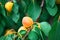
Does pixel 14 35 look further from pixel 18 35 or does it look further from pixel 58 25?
pixel 58 25

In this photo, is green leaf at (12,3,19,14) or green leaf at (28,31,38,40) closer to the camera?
green leaf at (28,31,38,40)

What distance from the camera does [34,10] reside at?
1.24 metres

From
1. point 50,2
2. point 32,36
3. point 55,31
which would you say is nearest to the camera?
point 55,31

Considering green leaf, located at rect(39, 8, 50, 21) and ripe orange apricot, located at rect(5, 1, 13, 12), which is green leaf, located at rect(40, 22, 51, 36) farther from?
ripe orange apricot, located at rect(5, 1, 13, 12)

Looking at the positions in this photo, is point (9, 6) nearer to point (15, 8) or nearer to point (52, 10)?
point (15, 8)

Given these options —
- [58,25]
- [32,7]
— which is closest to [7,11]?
[32,7]

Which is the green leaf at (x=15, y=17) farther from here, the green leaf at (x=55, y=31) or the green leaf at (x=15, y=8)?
the green leaf at (x=55, y=31)

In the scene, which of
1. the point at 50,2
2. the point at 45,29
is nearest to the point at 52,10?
the point at 50,2

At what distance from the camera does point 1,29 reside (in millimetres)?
1389

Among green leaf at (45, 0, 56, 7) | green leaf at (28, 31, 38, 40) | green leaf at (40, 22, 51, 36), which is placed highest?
green leaf at (45, 0, 56, 7)

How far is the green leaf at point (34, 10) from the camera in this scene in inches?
48.6

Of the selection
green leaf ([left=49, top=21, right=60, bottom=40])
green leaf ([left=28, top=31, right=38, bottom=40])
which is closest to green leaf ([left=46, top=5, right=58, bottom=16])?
green leaf ([left=28, top=31, right=38, bottom=40])

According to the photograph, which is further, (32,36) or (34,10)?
(34,10)

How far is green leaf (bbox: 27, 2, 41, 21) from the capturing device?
123 cm
